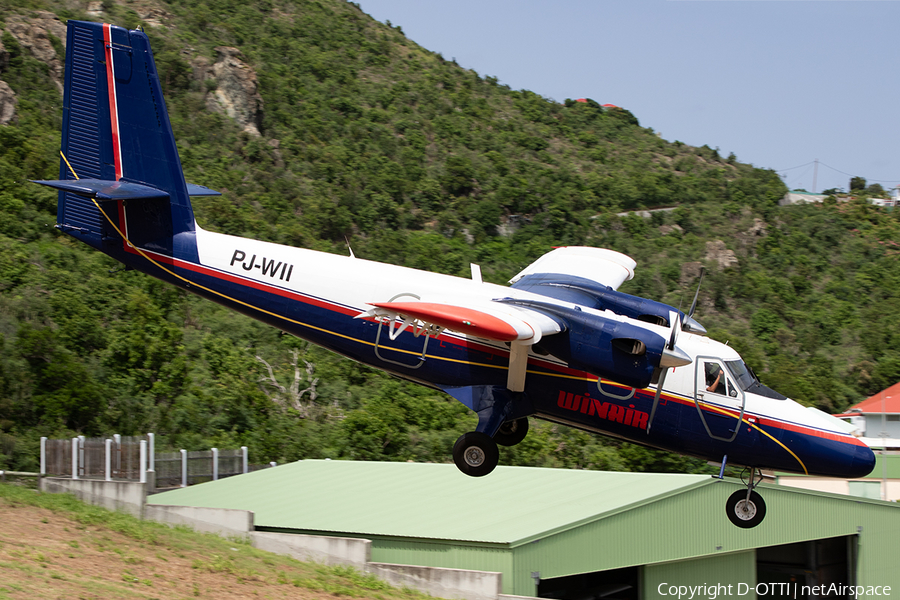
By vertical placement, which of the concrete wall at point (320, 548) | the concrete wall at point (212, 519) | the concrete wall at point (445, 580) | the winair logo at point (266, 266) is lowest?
the concrete wall at point (445, 580)

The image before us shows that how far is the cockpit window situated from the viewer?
15391 mm

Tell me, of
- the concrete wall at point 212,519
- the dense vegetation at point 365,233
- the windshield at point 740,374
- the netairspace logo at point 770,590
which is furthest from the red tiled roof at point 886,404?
the windshield at point 740,374

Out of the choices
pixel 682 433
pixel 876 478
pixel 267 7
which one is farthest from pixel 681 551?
pixel 267 7

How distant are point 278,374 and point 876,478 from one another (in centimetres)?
3566

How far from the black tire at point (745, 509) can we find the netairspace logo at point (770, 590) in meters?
16.7

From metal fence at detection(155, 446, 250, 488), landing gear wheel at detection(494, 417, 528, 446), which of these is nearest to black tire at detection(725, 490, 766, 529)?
landing gear wheel at detection(494, 417, 528, 446)

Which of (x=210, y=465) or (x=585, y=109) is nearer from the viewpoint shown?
(x=210, y=465)

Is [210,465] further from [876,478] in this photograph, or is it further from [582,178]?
[582,178]

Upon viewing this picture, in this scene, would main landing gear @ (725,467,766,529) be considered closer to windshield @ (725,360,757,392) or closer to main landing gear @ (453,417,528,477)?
windshield @ (725,360,757,392)

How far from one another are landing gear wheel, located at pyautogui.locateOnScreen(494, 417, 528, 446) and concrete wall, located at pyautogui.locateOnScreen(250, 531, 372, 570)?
38.8 ft

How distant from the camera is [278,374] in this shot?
1977 inches

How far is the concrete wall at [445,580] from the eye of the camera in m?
25.0

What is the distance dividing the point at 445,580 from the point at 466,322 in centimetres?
1489

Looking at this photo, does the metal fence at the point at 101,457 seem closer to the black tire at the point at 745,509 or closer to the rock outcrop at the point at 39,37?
the black tire at the point at 745,509
